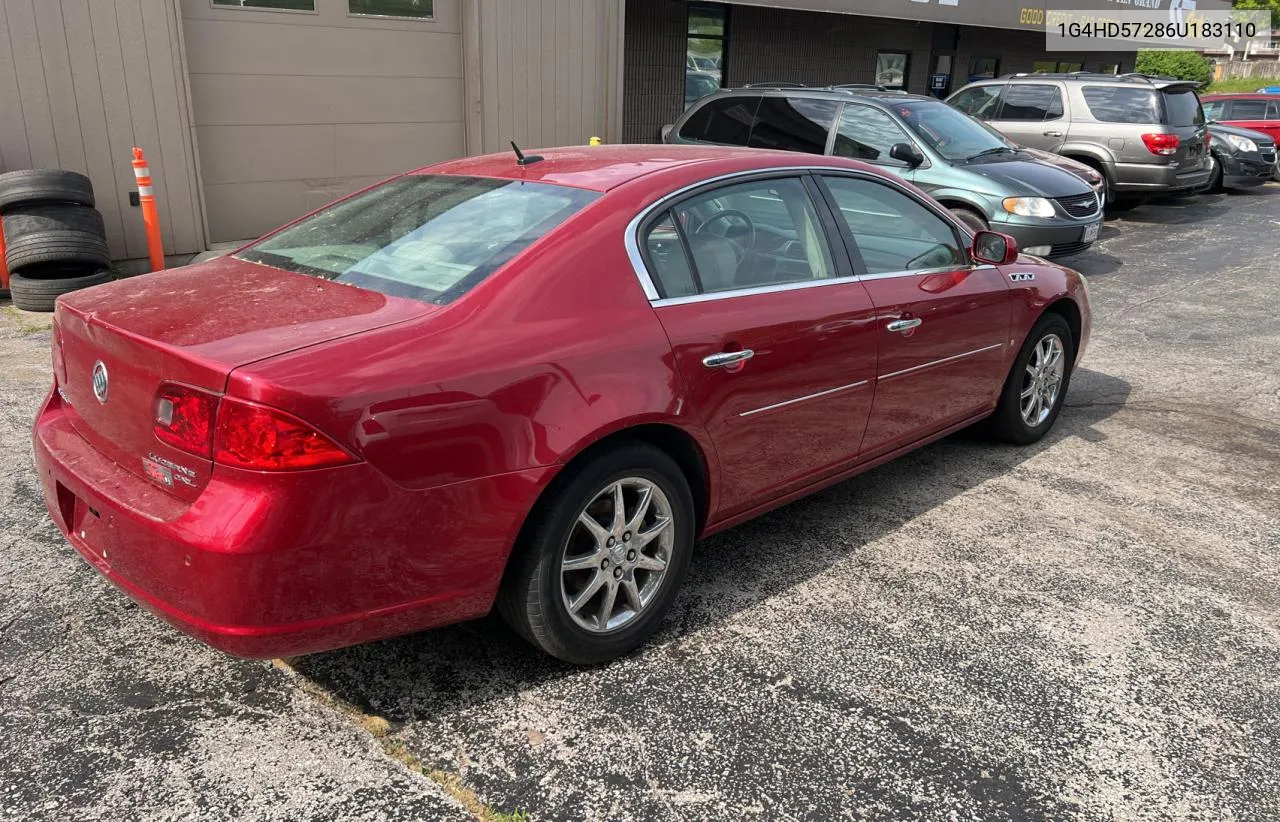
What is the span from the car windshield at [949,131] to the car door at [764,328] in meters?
5.74

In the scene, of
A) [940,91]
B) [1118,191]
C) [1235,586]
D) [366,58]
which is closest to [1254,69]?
[940,91]

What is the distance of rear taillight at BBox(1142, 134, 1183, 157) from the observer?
40.7ft

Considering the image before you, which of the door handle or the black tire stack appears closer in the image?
the door handle

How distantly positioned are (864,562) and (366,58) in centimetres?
779

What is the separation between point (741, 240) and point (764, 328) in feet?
1.18

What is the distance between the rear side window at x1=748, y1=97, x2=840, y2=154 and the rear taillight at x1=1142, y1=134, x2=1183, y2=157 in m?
5.73

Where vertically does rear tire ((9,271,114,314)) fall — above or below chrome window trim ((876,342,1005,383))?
below

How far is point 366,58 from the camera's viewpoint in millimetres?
9586

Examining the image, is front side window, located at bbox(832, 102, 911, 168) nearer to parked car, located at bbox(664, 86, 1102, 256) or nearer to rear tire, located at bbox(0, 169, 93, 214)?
parked car, located at bbox(664, 86, 1102, 256)

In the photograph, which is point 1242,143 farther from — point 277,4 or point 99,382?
point 99,382

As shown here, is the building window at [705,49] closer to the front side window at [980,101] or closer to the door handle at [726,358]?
the front side window at [980,101]

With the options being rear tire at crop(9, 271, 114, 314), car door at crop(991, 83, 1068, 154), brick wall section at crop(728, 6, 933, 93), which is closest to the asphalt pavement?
rear tire at crop(9, 271, 114, 314)

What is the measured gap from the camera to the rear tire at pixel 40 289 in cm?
719

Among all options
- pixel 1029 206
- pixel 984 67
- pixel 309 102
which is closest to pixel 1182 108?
pixel 1029 206
